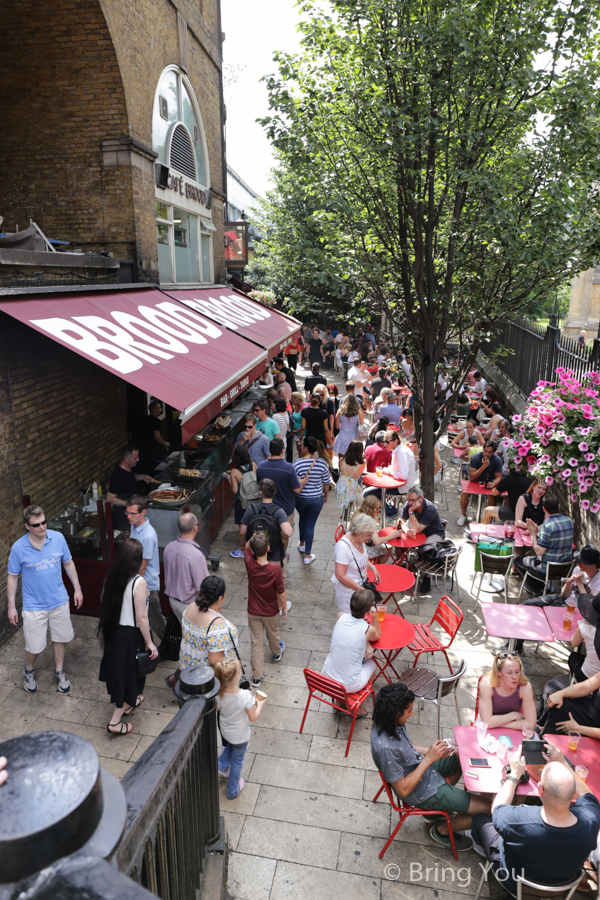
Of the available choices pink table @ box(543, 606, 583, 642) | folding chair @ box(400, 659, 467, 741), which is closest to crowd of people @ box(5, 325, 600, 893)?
pink table @ box(543, 606, 583, 642)

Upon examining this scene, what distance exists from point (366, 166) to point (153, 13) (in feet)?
19.1

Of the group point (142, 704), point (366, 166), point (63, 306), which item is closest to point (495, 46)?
point (366, 166)

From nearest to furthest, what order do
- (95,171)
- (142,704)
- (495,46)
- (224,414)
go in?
(142,704) → (495,46) → (95,171) → (224,414)

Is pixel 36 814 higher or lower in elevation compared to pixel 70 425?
higher

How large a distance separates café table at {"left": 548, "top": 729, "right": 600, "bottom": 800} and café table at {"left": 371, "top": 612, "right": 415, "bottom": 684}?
1539mm

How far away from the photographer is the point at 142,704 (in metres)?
5.74

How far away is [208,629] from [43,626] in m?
2.07

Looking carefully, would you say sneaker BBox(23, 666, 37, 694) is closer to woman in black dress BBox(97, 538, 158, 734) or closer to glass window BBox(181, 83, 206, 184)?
woman in black dress BBox(97, 538, 158, 734)

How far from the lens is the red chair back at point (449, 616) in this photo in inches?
238

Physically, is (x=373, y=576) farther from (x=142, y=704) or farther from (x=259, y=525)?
(x=142, y=704)

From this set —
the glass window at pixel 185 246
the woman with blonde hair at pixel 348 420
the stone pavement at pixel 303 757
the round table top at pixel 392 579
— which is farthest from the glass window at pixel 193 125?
the round table top at pixel 392 579

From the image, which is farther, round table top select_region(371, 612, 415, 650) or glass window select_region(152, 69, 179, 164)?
glass window select_region(152, 69, 179, 164)

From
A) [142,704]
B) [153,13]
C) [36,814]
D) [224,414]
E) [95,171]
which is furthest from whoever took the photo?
[224,414]

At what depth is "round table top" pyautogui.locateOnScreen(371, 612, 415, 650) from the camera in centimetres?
557
